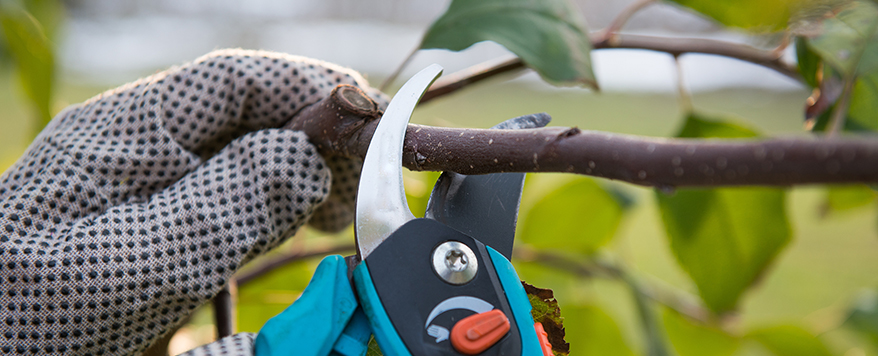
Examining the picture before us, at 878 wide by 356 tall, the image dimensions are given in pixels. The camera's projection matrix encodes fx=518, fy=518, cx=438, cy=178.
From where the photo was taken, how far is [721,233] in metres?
0.39

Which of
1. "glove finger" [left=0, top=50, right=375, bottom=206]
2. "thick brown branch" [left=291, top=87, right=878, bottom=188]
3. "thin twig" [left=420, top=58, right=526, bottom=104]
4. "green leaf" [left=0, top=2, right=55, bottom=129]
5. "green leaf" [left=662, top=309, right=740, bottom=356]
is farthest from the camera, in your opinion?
"green leaf" [left=662, top=309, right=740, bottom=356]

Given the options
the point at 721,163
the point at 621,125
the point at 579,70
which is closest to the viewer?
the point at 721,163

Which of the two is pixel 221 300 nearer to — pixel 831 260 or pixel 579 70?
pixel 579 70

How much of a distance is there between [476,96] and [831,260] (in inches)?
49.0

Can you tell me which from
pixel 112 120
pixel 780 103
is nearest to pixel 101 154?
pixel 112 120

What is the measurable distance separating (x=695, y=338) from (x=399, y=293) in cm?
50

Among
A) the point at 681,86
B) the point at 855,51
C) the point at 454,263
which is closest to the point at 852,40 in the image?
the point at 855,51

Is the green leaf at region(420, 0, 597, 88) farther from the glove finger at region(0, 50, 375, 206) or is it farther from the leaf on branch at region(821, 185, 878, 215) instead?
the leaf on branch at region(821, 185, 878, 215)

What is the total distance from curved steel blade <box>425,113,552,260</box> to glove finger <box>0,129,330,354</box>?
53 mm

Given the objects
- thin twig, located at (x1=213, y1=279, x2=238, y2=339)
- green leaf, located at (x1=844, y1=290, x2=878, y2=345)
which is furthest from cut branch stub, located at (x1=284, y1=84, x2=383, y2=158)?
green leaf, located at (x1=844, y1=290, x2=878, y2=345)

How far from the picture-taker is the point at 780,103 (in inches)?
81.0

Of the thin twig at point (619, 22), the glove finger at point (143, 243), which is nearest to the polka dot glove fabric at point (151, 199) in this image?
the glove finger at point (143, 243)

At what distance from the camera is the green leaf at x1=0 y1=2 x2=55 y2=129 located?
1.40ft

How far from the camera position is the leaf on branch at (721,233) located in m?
0.38
